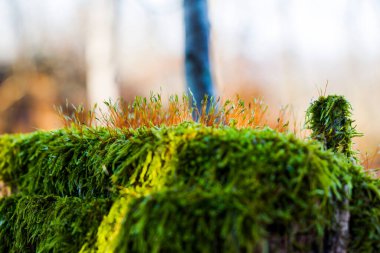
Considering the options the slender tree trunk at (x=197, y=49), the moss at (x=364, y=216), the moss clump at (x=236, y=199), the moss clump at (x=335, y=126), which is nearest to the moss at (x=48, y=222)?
→ the moss clump at (x=236, y=199)

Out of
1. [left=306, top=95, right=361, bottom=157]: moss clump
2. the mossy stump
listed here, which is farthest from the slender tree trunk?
the mossy stump

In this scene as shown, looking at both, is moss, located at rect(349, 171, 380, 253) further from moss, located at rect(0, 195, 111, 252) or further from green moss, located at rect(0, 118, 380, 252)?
moss, located at rect(0, 195, 111, 252)

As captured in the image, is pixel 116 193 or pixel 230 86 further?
pixel 230 86

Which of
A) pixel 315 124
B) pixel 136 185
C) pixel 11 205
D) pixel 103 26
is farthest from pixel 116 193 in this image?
pixel 103 26

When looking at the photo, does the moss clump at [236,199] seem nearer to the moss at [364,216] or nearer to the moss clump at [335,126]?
the moss at [364,216]

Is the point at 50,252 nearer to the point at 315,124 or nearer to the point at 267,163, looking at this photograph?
the point at 267,163

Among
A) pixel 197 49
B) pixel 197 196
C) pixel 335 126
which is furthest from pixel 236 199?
pixel 197 49
